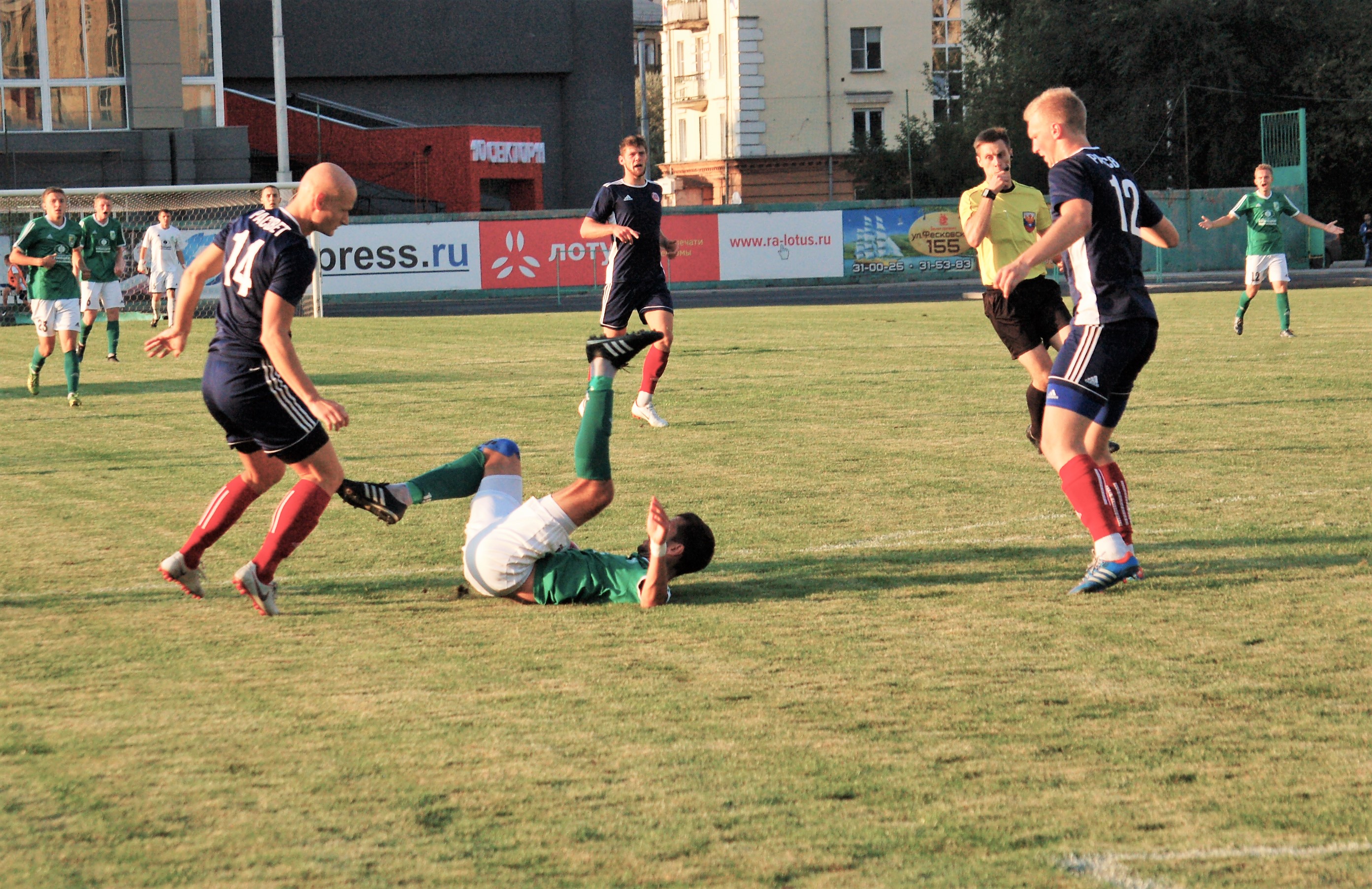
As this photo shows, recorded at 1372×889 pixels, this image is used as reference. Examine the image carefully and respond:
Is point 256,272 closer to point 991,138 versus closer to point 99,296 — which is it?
point 991,138

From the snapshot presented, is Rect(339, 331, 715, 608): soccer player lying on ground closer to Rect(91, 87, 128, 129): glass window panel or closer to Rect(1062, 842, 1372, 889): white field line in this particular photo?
Rect(1062, 842, 1372, 889): white field line

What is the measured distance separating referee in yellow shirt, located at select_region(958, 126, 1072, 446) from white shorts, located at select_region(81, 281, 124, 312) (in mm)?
13188

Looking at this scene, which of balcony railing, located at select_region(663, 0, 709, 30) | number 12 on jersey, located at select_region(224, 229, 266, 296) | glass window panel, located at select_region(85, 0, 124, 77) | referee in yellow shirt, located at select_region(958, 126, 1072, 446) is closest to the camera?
number 12 on jersey, located at select_region(224, 229, 266, 296)

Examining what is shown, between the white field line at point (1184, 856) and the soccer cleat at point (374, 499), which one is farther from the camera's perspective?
the soccer cleat at point (374, 499)

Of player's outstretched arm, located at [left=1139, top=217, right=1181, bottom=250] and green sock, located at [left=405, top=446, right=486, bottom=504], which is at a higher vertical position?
player's outstretched arm, located at [left=1139, top=217, right=1181, bottom=250]

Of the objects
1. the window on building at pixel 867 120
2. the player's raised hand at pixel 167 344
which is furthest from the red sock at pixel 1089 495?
the window on building at pixel 867 120

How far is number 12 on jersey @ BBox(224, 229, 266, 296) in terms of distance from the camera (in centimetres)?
616

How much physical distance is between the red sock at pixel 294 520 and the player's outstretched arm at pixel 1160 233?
3.78 m

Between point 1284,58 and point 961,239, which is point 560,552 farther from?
point 1284,58

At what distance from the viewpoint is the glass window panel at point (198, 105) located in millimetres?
42969

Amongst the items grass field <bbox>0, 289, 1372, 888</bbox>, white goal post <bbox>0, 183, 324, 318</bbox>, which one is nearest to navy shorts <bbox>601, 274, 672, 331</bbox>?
grass field <bbox>0, 289, 1372, 888</bbox>

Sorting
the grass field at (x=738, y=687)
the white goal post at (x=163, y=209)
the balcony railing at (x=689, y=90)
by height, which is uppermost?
the balcony railing at (x=689, y=90)

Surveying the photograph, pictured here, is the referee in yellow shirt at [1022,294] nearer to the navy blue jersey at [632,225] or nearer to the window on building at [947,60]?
the navy blue jersey at [632,225]

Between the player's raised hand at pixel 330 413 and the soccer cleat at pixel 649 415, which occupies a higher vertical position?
the player's raised hand at pixel 330 413
